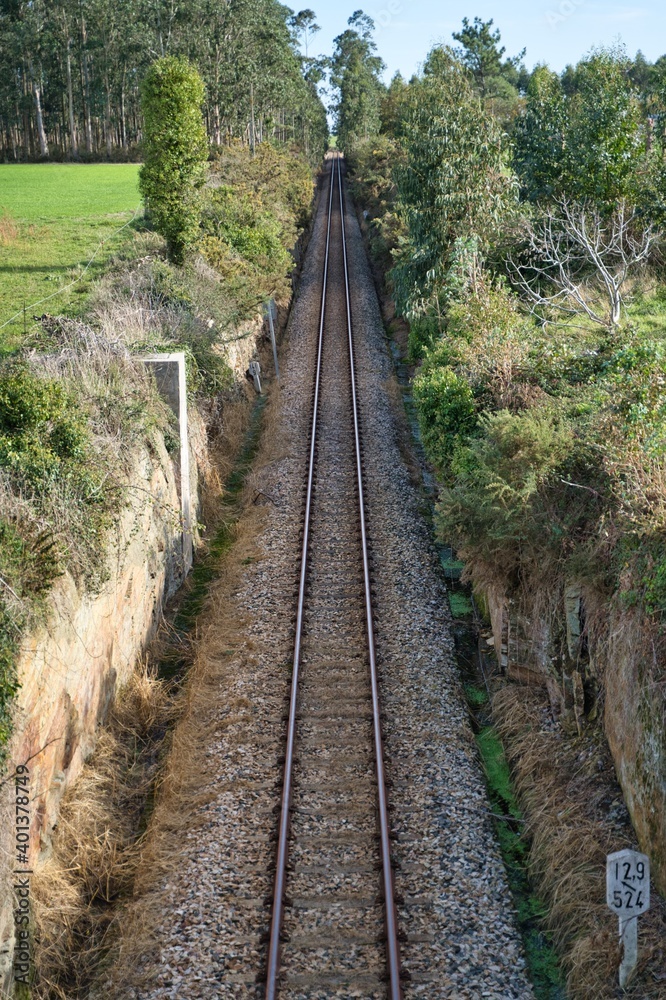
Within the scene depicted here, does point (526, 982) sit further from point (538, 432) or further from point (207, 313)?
point (207, 313)

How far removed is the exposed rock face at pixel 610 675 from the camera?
311 inches

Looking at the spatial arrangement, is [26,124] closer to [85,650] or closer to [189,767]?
[85,650]

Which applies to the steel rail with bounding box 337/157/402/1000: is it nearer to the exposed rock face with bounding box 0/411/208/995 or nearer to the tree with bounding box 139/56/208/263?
the exposed rock face with bounding box 0/411/208/995

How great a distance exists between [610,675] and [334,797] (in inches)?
132

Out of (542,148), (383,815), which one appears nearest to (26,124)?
(542,148)

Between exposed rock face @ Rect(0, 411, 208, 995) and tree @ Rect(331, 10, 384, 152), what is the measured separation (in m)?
69.4

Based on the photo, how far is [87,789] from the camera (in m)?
9.65

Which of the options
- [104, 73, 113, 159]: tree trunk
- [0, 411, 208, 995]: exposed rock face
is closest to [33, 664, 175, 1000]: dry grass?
[0, 411, 208, 995]: exposed rock face

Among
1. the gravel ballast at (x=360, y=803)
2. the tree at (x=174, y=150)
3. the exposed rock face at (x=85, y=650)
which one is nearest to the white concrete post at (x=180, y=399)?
the exposed rock face at (x=85, y=650)

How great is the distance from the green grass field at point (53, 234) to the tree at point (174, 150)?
2.64 meters

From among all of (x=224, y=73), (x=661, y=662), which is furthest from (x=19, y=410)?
(x=224, y=73)

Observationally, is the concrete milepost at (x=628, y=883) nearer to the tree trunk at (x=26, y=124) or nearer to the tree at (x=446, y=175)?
the tree at (x=446, y=175)

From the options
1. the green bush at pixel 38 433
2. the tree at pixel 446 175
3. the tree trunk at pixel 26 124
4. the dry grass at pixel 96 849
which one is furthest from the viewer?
the tree trunk at pixel 26 124

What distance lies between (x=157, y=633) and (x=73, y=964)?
5.99 meters
